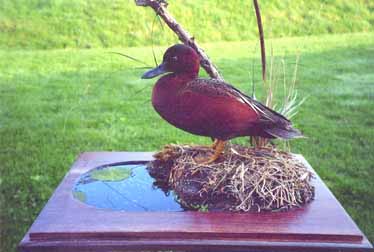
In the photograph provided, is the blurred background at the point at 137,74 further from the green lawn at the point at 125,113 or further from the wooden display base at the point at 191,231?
the wooden display base at the point at 191,231

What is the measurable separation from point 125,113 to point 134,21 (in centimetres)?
39

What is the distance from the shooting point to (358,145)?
6.88ft

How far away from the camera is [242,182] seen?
3.15 feet

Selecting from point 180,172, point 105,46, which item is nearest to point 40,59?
point 105,46

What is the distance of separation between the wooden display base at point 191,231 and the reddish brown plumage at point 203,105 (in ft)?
0.56

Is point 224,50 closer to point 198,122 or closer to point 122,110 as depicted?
point 122,110

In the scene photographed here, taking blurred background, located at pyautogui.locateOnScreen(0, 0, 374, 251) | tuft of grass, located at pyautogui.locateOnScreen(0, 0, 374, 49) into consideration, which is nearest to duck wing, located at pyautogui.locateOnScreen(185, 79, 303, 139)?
blurred background, located at pyautogui.locateOnScreen(0, 0, 374, 251)

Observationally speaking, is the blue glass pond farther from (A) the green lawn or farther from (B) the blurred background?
(B) the blurred background

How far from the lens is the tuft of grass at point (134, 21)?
2.18 metres

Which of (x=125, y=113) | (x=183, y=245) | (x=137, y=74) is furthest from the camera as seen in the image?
(x=137, y=74)

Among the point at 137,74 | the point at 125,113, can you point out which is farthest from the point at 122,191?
the point at 137,74

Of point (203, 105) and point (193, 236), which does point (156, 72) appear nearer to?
point (203, 105)

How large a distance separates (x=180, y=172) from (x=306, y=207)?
243 mm

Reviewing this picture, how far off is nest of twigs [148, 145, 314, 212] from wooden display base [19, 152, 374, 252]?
30mm
